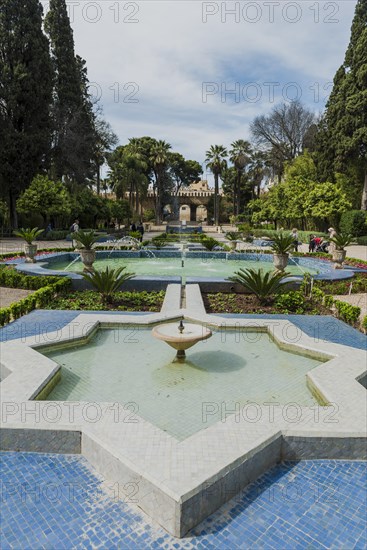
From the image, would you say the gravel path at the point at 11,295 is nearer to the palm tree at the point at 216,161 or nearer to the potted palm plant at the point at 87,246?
the potted palm plant at the point at 87,246

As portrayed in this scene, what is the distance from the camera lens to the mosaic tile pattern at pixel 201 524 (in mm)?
2637

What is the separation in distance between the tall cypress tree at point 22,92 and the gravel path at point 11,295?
68.1 feet

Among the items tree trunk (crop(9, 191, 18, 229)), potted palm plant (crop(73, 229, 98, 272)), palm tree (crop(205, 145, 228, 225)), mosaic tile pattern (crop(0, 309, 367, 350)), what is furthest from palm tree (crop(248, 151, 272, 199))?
mosaic tile pattern (crop(0, 309, 367, 350))

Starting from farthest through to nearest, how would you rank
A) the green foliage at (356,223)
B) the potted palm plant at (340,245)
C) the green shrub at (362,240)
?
the green foliage at (356,223) < the green shrub at (362,240) < the potted palm plant at (340,245)

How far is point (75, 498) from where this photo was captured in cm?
299

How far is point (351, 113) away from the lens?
2917 cm

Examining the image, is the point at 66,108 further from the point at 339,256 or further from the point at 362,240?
the point at 339,256

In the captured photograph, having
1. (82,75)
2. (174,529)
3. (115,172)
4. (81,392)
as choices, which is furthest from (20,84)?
(174,529)

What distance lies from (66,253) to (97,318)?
11.0m

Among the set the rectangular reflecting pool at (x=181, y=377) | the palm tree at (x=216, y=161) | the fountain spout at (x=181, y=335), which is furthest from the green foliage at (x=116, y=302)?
the palm tree at (x=216, y=161)

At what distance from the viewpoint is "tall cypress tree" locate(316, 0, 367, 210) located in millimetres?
28375

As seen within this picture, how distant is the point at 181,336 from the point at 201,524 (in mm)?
2660

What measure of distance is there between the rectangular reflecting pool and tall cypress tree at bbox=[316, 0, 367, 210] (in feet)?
89.9

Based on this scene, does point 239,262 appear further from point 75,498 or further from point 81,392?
point 75,498
